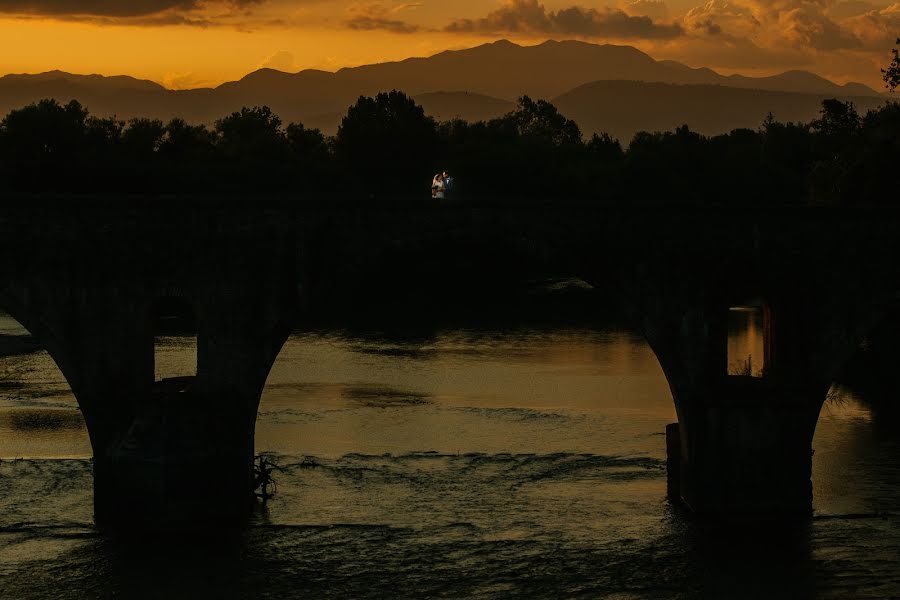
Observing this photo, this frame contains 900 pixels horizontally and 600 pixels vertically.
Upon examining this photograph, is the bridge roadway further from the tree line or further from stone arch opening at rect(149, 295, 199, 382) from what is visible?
the tree line

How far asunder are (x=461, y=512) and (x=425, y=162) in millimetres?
58787

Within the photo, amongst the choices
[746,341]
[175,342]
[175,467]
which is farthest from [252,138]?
[175,467]

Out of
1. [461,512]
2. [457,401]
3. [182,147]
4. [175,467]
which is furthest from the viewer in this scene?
[182,147]

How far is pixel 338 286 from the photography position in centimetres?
3209

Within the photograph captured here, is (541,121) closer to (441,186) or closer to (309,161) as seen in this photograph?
(309,161)

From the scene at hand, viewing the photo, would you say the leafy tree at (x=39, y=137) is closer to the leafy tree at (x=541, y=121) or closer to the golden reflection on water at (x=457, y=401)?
the golden reflection on water at (x=457, y=401)

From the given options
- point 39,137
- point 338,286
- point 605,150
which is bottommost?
point 338,286

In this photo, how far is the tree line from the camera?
184ft

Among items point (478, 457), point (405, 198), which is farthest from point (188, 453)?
point (478, 457)

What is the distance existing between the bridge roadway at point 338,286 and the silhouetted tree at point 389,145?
1873 inches

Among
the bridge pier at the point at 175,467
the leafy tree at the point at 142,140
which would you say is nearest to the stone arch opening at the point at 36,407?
the bridge pier at the point at 175,467

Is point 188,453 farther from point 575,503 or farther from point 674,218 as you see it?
point 674,218

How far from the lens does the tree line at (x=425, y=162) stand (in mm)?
55938

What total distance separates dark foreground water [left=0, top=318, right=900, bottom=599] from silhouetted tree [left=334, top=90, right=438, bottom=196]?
36.1 metres
